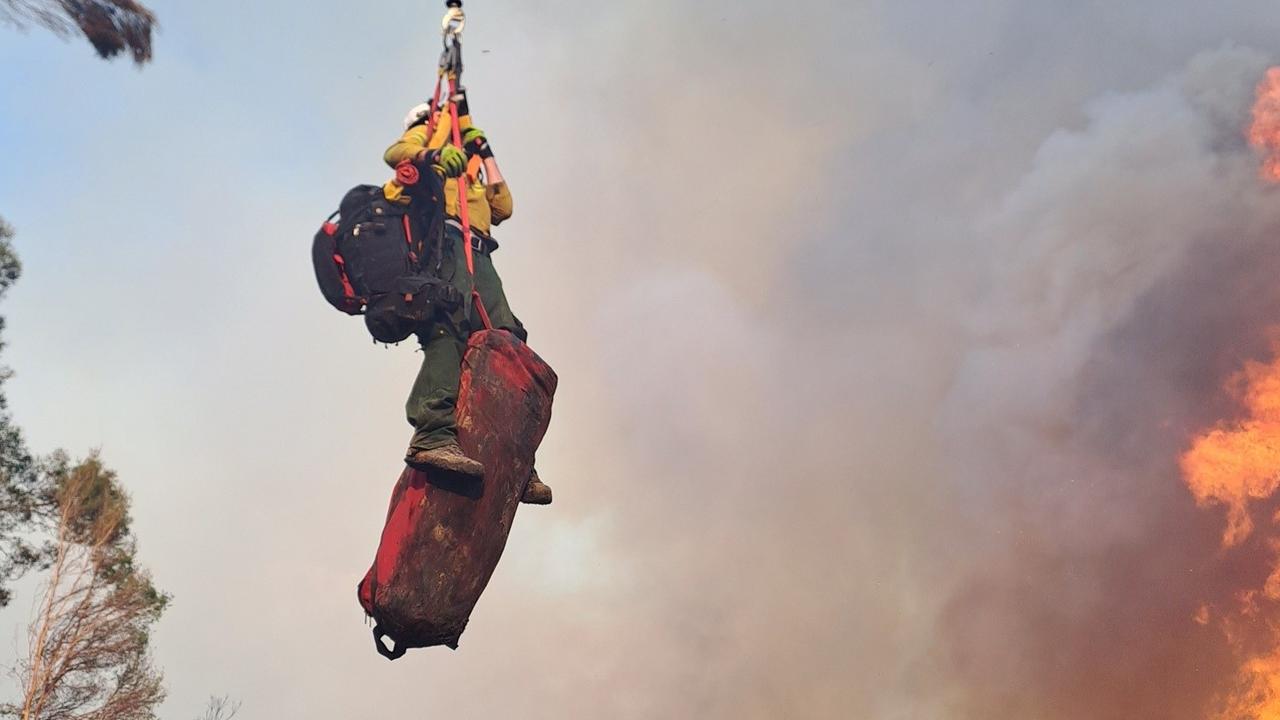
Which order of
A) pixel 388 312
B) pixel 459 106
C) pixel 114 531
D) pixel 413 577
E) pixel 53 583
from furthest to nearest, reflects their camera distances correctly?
1. pixel 114 531
2. pixel 53 583
3. pixel 459 106
4. pixel 388 312
5. pixel 413 577

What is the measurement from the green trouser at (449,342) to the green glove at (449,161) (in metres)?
0.47

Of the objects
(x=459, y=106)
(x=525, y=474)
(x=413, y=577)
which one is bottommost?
(x=413, y=577)

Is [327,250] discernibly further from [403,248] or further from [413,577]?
[413,577]

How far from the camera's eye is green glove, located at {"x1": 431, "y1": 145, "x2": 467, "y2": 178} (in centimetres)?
976

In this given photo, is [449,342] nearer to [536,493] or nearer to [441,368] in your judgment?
[441,368]

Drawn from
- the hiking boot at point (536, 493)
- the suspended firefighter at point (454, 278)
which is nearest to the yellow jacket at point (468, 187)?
the suspended firefighter at point (454, 278)

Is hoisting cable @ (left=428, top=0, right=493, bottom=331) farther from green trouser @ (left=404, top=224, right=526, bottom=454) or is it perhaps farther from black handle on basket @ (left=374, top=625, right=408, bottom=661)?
black handle on basket @ (left=374, top=625, right=408, bottom=661)

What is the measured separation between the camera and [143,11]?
29.5 feet

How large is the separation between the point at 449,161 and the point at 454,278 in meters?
1.02

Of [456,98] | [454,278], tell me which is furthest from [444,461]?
[456,98]

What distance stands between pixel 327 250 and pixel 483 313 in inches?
56.5

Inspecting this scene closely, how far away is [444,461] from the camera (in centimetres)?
862

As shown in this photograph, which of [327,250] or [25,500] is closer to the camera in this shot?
[327,250]

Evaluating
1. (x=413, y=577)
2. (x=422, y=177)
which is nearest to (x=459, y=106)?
(x=422, y=177)
